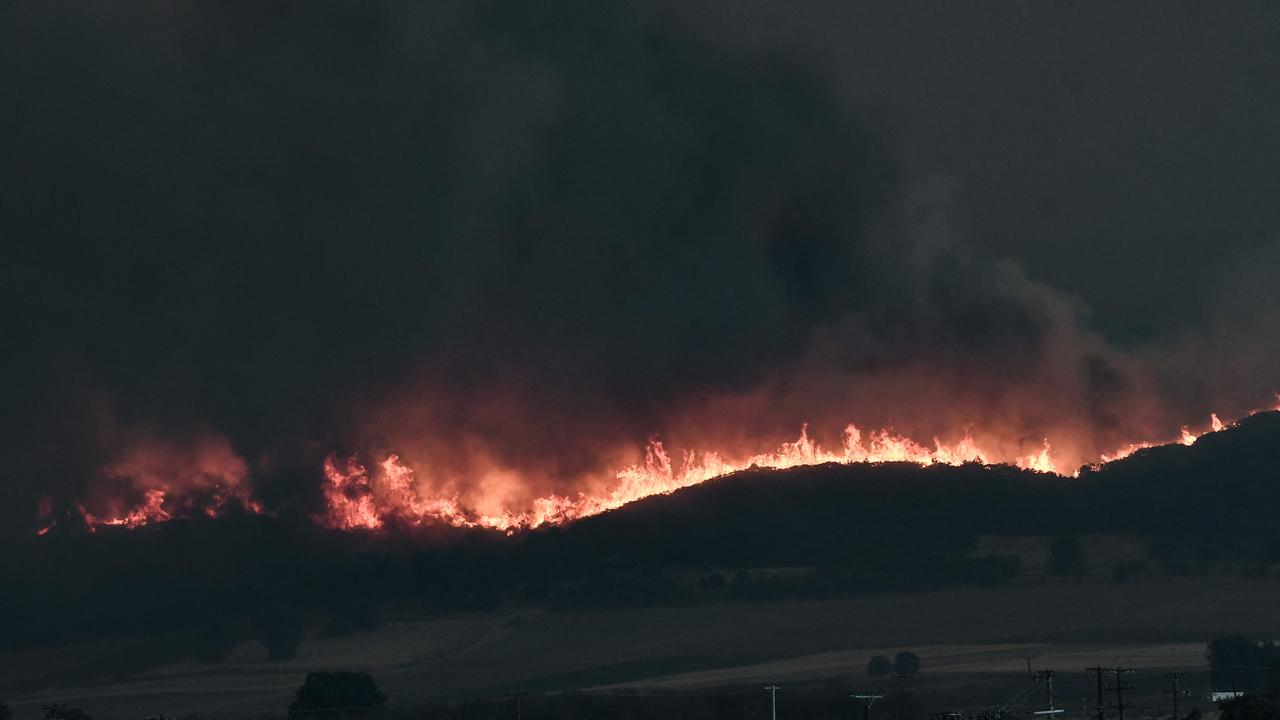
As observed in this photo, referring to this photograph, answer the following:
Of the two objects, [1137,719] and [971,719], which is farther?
[1137,719]

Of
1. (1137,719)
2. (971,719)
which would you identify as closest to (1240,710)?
(971,719)

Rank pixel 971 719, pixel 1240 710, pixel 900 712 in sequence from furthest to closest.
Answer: pixel 900 712
pixel 971 719
pixel 1240 710

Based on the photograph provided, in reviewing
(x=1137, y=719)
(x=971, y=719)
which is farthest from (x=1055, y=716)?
(x=971, y=719)

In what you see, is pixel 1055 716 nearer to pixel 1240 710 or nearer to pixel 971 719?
pixel 971 719

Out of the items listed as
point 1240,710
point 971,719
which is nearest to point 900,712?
point 971,719

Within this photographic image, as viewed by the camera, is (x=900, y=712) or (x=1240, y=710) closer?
(x=1240, y=710)

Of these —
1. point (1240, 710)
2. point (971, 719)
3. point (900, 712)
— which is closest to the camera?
point (1240, 710)

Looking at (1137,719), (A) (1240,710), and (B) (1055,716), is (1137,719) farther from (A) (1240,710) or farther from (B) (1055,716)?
(A) (1240,710)

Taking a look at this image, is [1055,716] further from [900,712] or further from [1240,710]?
[1240,710]
